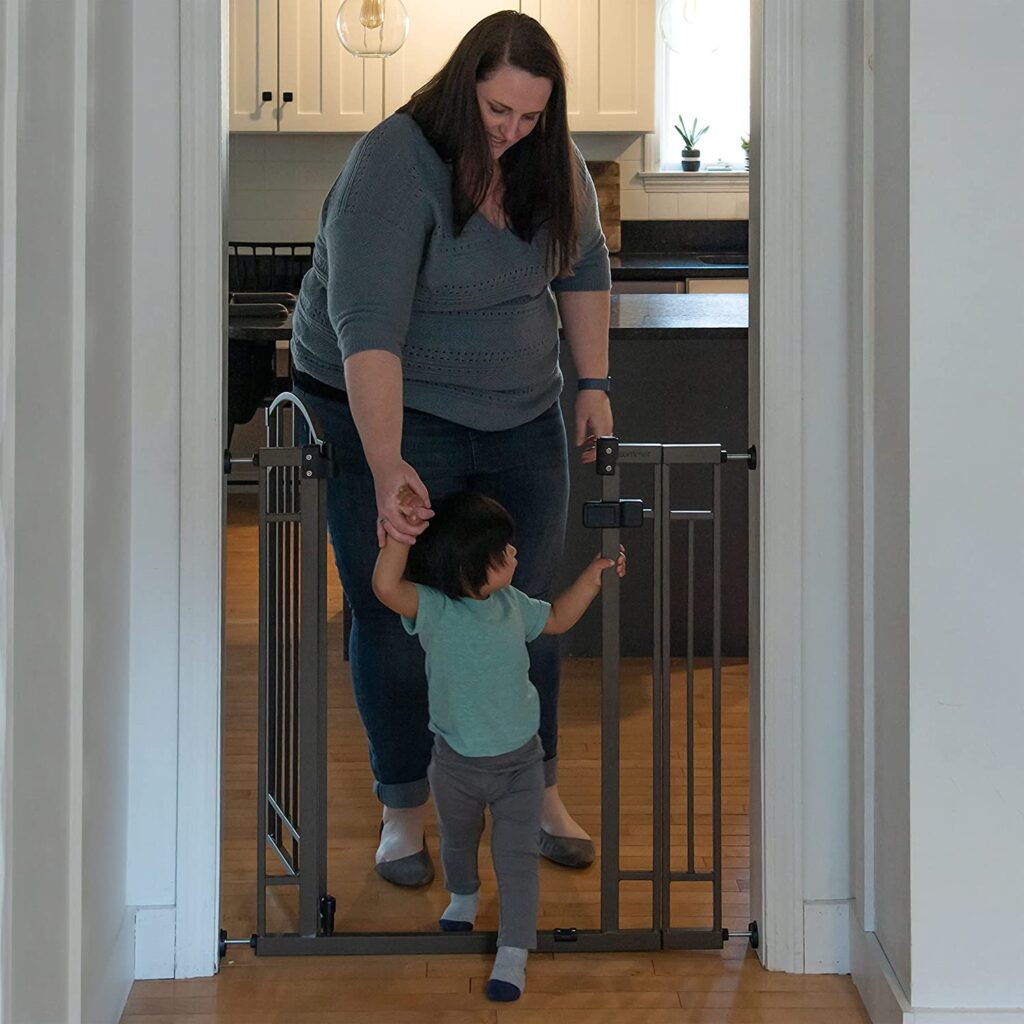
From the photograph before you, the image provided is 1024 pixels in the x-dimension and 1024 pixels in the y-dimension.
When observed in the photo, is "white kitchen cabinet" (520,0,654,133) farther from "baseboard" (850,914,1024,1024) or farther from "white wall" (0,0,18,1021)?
"white wall" (0,0,18,1021)

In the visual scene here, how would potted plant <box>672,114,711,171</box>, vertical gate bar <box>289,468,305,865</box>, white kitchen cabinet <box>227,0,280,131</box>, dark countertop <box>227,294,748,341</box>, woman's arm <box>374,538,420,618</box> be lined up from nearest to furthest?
woman's arm <box>374,538,420,618</box> < vertical gate bar <box>289,468,305,865</box> < dark countertop <box>227,294,748,341</box> < white kitchen cabinet <box>227,0,280,131</box> < potted plant <box>672,114,711,171</box>

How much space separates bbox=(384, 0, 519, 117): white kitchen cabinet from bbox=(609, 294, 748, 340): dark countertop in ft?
8.15

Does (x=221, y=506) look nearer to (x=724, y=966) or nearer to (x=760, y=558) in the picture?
(x=760, y=558)

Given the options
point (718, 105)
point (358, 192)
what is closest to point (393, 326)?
point (358, 192)

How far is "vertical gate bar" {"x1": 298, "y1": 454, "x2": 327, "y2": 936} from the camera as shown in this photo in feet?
7.07

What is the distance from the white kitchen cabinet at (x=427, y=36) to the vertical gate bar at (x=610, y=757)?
473 cm

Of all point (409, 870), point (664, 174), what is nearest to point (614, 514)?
point (409, 870)

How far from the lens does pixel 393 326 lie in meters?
1.98

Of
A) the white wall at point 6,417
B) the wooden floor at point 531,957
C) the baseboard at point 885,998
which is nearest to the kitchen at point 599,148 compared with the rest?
the wooden floor at point 531,957

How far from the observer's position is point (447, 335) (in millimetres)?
2133

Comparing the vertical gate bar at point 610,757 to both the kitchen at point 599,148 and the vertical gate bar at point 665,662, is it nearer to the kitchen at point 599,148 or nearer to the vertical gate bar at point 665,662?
the vertical gate bar at point 665,662

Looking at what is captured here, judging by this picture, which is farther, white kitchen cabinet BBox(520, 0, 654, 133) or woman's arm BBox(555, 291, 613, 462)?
white kitchen cabinet BBox(520, 0, 654, 133)

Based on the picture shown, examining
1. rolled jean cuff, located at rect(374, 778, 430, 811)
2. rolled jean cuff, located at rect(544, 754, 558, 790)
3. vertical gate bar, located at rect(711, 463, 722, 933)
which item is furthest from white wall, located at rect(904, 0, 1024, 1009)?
rolled jean cuff, located at rect(374, 778, 430, 811)

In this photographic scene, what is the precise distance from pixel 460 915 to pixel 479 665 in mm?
418
